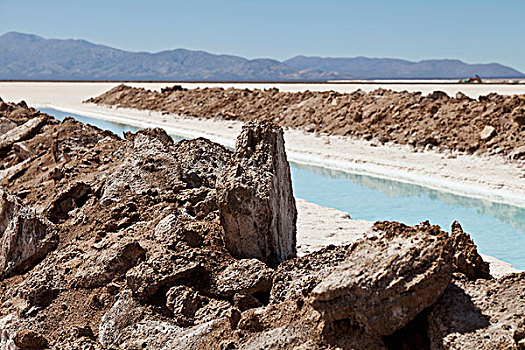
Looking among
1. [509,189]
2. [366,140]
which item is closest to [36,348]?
[509,189]

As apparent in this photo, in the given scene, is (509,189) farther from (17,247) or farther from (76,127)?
(17,247)

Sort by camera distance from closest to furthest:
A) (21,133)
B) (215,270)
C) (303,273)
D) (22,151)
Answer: (303,273) < (215,270) < (22,151) < (21,133)

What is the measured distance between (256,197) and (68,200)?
2.37 meters

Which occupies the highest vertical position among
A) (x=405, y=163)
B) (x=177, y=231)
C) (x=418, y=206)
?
(x=177, y=231)

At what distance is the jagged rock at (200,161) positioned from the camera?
615cm

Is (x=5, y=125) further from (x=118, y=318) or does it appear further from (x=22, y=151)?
(x=118, y=318)

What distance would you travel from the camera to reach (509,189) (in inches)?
428

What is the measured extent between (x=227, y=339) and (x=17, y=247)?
2.57 m

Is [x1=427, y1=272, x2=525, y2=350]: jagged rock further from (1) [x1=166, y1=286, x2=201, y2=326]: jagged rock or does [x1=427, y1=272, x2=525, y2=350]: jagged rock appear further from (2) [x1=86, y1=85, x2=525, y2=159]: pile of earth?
(2) [x1=86, y1=85, x2=525, y2=159]: pile of earth

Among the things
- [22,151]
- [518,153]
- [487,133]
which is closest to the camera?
[22,151]

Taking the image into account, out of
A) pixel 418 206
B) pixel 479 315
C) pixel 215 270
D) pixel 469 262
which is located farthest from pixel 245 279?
pixel 418 206

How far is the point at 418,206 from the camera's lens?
1100 cm

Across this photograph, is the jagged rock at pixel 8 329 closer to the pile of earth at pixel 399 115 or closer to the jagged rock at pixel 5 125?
the jagged rock at pixel 5 125

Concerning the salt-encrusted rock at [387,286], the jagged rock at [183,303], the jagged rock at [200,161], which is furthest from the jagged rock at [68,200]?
the salt-encrusted rock at [387,286]
